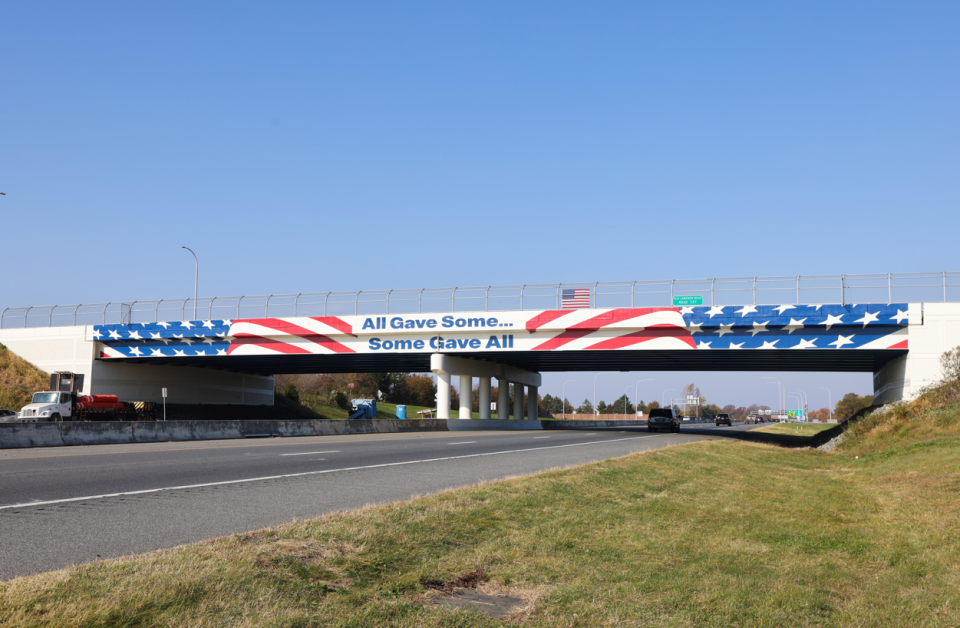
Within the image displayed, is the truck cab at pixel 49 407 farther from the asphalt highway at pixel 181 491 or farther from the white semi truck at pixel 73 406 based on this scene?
the asphalt highway at pixel 181 491

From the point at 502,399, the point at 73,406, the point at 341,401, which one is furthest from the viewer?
the point at 341,401

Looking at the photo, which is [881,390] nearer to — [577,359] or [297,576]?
[577,359]

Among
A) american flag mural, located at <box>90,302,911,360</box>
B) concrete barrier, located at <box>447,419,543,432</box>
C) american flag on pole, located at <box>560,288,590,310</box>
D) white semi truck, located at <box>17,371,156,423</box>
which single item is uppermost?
american flag on pole, located at <box>560,288,590,310</box>

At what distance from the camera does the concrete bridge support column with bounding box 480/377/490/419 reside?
64.6m

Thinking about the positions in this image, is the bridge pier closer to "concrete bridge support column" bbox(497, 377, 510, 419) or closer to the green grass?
"concrete bridge support column" bbox(497, 377, 510, 419)

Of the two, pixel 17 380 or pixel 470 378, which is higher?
pixel 470 378

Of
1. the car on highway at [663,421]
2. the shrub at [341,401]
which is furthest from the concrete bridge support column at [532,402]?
the shrub at [341,401]

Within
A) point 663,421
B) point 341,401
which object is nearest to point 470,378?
point 663,421

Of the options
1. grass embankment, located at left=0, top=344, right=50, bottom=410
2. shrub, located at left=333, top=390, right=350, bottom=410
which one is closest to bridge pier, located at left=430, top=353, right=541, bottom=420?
grass embankment, located at left=0, top=344, right=50, bottom=410

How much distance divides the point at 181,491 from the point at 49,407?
32.5 metres

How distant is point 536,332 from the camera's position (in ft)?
160

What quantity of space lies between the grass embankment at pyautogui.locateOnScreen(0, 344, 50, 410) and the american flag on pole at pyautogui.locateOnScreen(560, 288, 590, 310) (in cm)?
3682

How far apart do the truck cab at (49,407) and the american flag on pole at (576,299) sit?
1113 inches

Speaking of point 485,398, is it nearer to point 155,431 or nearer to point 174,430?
point 174,430
